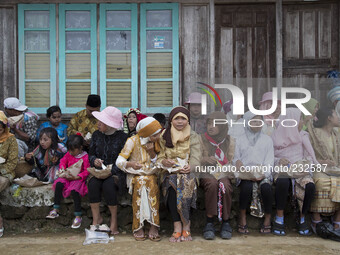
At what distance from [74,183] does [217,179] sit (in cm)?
171

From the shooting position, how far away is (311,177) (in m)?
4.30

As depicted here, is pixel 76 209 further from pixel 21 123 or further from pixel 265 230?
pixel 265 230

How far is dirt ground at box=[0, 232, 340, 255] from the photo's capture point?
12.2 feet

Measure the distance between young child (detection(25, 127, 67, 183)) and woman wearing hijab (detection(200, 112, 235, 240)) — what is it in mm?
1909

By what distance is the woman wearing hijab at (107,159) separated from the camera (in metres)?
4.16

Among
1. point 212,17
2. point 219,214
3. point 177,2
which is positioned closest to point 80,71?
point 177,2

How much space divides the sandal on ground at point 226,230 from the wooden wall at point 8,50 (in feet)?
13.4

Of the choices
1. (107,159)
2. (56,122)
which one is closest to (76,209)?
(107,159)

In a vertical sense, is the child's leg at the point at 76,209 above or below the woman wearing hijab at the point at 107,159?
below

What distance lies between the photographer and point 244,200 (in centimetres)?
424

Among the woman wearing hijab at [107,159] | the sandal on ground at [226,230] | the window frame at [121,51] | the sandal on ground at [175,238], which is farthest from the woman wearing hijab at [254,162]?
the window frame at [121,51]

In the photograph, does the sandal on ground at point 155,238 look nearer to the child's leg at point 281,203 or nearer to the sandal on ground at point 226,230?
the sandal on ground at point 226,230

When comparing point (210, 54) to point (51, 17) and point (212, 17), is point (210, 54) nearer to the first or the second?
point (212, 17)

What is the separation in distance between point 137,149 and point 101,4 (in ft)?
9.70
